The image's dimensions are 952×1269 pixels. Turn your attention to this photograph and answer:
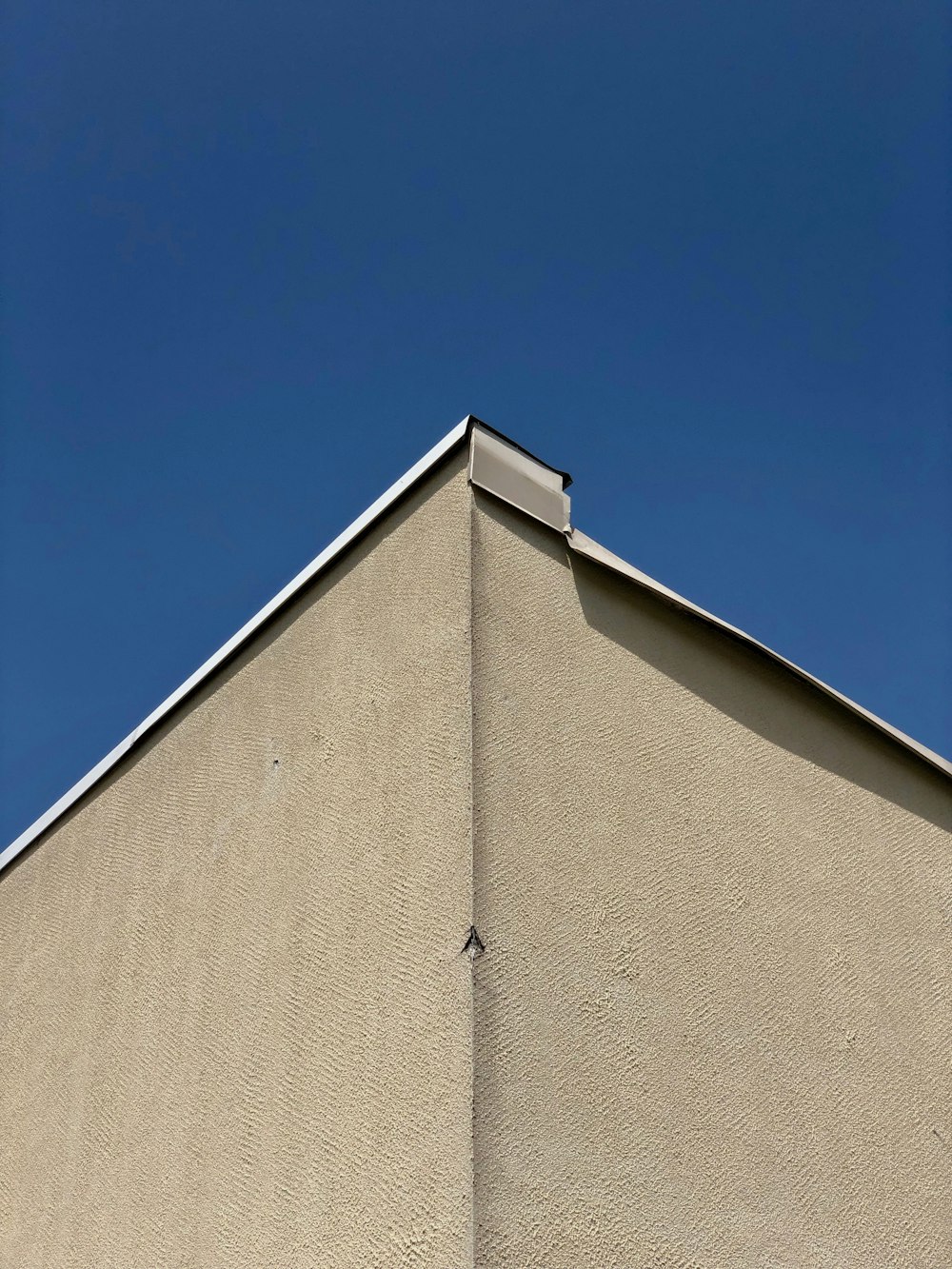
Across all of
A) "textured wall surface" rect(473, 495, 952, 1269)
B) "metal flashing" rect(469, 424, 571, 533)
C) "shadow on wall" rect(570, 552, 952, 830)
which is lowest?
"textured wall surface" rect(473, 495, 952, 1269)

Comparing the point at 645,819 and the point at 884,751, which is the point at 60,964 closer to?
the point at 645,819

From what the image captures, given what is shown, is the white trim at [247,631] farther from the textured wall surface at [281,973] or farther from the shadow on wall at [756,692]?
the shadow on wall at [756,692]

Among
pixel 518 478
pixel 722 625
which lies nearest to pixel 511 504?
pixel 518 478

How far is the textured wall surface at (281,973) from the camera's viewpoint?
185cm

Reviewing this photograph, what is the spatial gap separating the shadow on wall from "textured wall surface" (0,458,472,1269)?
439 mm

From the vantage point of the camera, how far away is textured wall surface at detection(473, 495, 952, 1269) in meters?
1.82

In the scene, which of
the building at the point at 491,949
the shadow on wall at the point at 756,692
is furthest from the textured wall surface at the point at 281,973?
the shadow on wall at the point at 756,692

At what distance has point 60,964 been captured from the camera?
318cm

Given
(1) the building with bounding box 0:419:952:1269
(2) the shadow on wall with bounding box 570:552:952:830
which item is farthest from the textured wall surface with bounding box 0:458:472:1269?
(2) the shadow on wall with bounding box 570:552:952:830

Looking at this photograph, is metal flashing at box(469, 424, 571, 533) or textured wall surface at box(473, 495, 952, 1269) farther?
metal flashing at box(469, 424, 571, 533)

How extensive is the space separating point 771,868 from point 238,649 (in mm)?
1535

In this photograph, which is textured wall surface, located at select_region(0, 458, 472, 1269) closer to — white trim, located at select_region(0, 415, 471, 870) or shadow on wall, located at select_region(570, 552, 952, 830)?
white trim, located at select_region(0, 415, 471, 870)

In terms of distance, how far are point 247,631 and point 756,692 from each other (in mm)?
1398

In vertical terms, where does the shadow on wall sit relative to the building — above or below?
above
